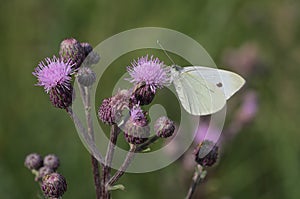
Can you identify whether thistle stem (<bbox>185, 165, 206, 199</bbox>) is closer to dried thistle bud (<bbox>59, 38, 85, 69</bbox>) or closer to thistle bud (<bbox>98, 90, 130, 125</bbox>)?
thistle bud (<bbox>98, 90, 130, 125</bbox>)

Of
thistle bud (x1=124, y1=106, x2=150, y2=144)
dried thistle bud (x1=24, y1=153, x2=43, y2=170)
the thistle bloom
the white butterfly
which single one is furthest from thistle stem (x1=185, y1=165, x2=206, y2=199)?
dried thistle bud (x1=24, y1=153, x2=43, y2=170)

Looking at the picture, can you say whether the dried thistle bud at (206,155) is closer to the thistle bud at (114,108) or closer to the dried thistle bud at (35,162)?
the thistle bud at (114,108)

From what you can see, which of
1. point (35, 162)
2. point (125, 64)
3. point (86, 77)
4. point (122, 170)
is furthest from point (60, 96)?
point (125, 64)

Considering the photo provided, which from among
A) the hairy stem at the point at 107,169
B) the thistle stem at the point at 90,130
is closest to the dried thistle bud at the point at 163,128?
the hairy stem at the point at 107,169

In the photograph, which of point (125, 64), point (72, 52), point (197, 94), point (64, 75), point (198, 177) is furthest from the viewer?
point (125, 64)

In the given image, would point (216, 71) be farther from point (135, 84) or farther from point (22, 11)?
point (22, 11)

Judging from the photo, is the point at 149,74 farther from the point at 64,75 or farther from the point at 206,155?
the point at 206,155

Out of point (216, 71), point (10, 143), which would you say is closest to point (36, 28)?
point (10, 143)
